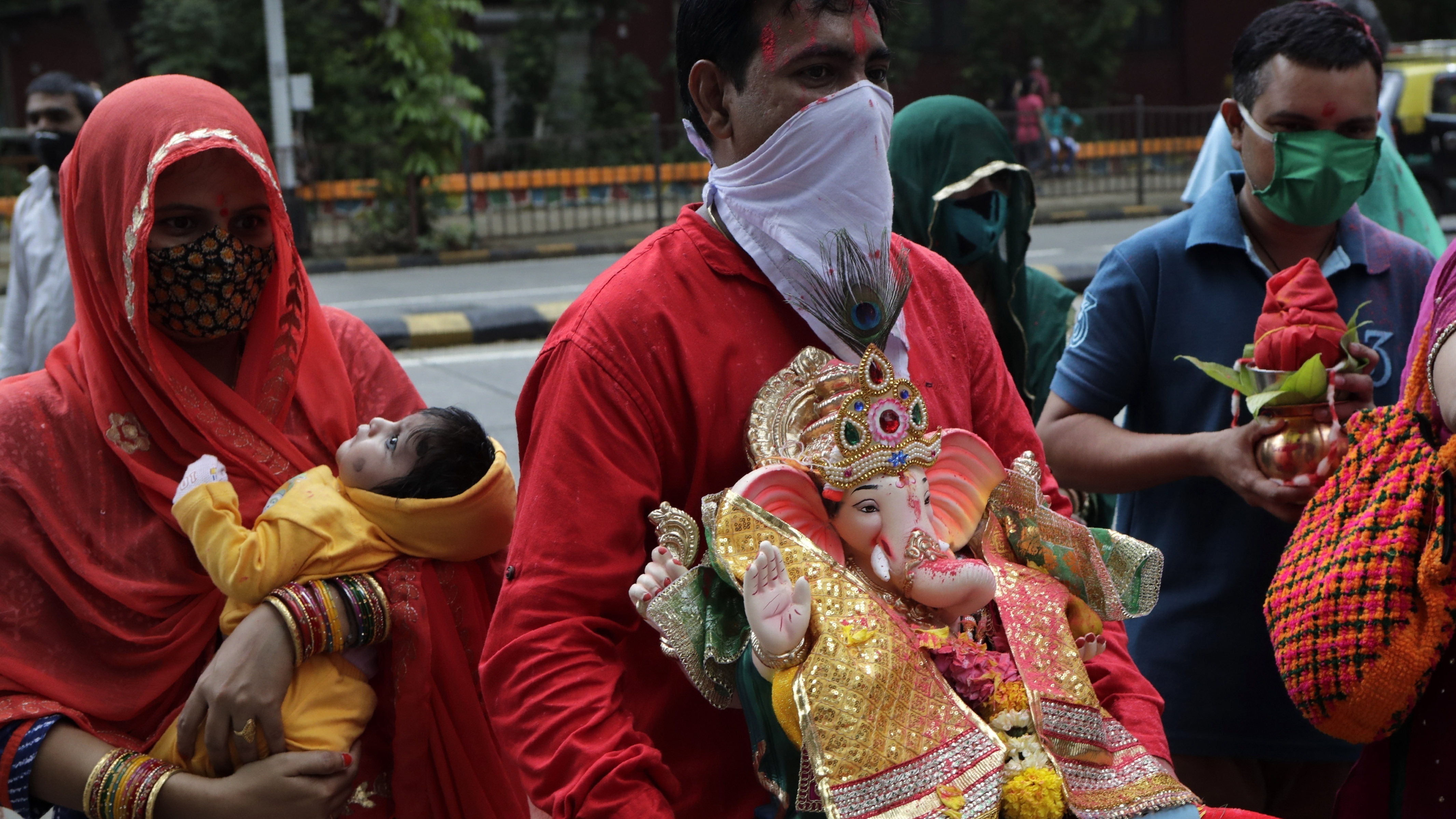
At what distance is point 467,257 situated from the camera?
17203mm

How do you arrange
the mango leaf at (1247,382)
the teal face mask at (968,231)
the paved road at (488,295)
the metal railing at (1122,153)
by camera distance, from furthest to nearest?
the metal railing at (1122,153), the paved road at (488,295), the teal face mask at (968,231), the mango leaf at (1247,382)

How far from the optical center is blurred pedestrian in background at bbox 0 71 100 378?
5.16 meters

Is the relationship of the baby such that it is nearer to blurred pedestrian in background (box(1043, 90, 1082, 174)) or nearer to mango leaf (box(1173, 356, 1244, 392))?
mango leaf (box(1173, 356, 1244, 392))

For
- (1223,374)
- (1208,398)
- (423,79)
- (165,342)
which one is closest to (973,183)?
(1208,398)

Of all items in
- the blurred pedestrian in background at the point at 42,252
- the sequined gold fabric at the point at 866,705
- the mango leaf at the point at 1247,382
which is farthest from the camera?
the blurred pedestrian in background at the point at 42,252

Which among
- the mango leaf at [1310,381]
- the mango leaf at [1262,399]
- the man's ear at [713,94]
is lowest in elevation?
the mango leaf at [1262,399]

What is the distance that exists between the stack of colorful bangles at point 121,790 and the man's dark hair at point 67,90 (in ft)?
13.3

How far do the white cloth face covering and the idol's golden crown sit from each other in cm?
9

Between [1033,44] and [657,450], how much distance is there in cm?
2699

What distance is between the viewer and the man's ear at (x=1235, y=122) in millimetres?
3010

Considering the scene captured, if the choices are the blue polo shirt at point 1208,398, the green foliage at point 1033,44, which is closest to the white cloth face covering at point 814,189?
the blue polo shirt at point 1208,398

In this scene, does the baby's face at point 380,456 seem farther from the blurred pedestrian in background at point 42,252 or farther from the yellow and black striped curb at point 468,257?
the yellow and black striped curb at point 468,257

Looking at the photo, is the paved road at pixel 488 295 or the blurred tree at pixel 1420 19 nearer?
the paved road at pixel 488 295

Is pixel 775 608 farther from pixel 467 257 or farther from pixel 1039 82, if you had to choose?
pixel 1039 82
